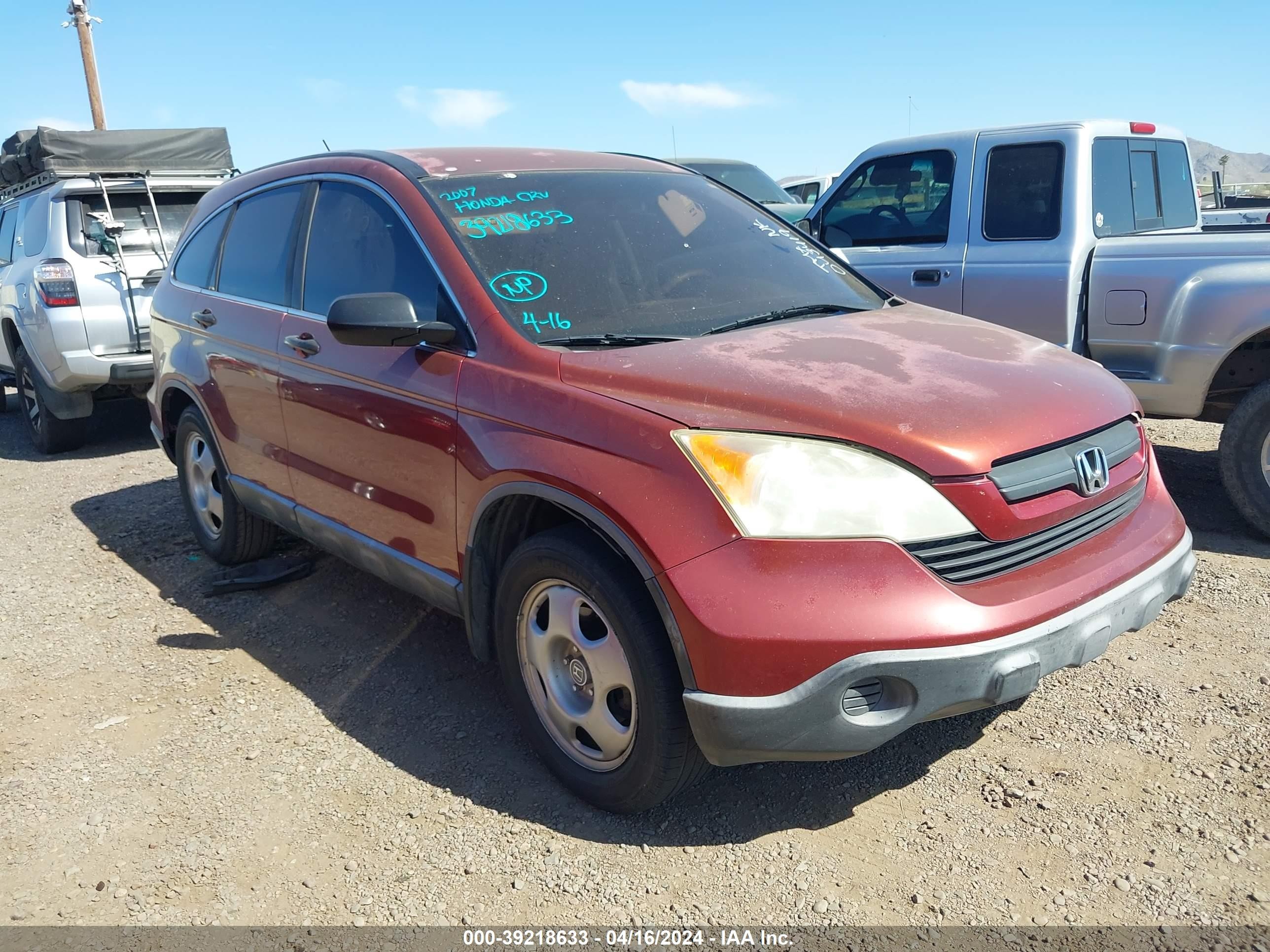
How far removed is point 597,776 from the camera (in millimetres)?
2855

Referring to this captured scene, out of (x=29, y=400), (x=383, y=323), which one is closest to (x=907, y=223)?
(x=383, y=323)

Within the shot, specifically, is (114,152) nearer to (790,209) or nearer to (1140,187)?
(790,209)

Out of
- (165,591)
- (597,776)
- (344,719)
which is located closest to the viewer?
(597,776)

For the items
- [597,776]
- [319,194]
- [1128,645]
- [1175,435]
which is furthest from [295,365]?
[1175,435]

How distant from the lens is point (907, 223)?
6.02 meters

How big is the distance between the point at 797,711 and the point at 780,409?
75 centimetres

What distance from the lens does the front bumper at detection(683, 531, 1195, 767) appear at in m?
2.34

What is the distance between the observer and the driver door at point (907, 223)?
5719 mm

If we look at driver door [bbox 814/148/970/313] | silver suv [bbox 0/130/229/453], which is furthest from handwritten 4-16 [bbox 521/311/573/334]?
silver suv [bbox 0/130/229/453]

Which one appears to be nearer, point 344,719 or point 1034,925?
point 1034,925

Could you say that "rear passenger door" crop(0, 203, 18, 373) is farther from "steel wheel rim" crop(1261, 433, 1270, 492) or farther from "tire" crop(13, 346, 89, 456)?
"steel wheel rim" crop(1261, 433, 1270, 492)

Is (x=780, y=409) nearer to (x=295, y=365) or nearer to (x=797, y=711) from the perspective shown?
(x=797, y=711)

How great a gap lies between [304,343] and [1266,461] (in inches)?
168

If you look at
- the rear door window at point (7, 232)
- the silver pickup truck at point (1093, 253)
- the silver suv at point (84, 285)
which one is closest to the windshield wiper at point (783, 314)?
the silver pickup truck at point (1093, 253)
